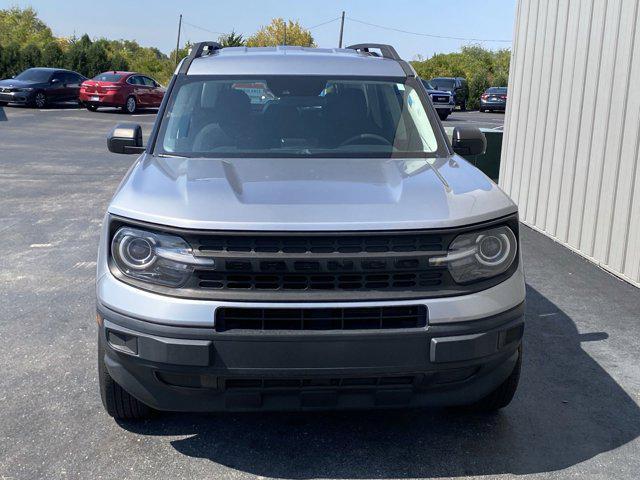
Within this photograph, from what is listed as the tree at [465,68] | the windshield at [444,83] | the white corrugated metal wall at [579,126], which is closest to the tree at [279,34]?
the tree at [465,68]

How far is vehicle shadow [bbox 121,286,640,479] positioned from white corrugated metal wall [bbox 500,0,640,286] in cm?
309

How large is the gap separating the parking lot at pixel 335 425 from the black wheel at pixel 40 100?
78.1ft

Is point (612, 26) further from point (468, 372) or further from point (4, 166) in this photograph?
point (4, 166)

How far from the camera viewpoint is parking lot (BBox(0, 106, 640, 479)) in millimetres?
3643

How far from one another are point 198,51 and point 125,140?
861 millimetres

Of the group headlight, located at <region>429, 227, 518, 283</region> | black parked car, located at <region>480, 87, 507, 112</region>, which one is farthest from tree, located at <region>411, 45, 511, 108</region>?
headlight, located at <region>429, 227, 518, 283</region>

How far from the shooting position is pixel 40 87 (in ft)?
94.0

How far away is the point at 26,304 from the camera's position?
19.7 ft

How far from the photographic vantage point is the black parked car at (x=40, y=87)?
92.1 ft

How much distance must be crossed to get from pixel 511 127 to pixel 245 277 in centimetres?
807

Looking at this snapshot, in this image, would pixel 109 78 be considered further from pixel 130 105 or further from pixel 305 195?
pixel 305 195

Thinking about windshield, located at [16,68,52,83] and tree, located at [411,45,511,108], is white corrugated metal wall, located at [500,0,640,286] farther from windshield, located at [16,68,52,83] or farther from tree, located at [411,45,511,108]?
tree, located at [411,45,511,108]

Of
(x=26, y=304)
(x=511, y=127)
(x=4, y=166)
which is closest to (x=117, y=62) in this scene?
(x=4, y=166)

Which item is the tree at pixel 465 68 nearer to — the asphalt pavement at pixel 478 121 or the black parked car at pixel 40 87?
the asphalt pavement at pixel 478 121
